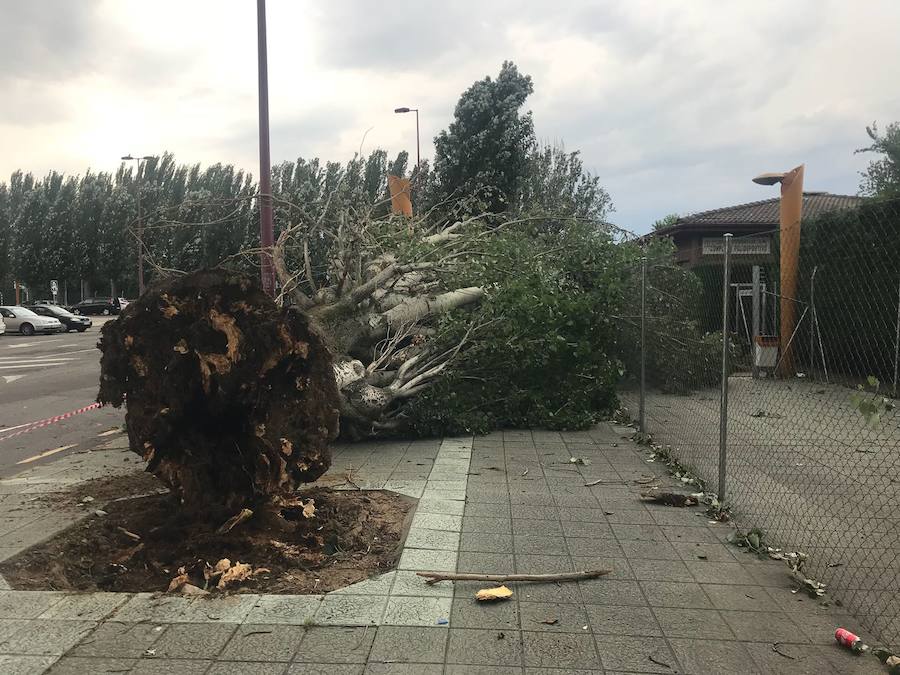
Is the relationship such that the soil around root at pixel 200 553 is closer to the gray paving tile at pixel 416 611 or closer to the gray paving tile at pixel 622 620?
the gray paving tile at pixel 416 611

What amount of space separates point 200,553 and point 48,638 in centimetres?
97

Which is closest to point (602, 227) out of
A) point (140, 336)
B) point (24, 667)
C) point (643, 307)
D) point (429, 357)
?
point (643, 307)

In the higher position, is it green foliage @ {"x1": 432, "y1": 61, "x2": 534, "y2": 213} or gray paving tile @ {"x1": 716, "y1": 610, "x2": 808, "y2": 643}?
green foliage @ {"x1": 432, "y1": 61, "x2": 534, "y2": 213}

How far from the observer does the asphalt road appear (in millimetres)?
7906

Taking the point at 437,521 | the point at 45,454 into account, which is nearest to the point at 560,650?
the point at 437,521

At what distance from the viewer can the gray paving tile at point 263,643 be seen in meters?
2.85

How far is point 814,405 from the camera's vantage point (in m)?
4.67

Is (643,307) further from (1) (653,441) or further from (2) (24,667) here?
(2) (24,667)

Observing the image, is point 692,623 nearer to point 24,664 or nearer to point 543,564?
point 543,564

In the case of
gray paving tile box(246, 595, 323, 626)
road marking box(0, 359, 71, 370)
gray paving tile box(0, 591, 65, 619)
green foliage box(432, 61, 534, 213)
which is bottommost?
gray paving tile box(246, 595, 323, 626)

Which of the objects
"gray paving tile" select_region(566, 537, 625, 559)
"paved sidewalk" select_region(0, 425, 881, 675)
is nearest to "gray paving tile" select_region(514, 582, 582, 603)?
"paved sidewalk" select_region(0, 425, 881, 675)

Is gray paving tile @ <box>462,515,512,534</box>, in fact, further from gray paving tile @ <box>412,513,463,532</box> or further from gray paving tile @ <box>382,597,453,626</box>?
gray paving tile @ <box>382,597,453,626</box>

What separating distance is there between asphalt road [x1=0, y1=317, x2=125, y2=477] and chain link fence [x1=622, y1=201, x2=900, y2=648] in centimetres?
689

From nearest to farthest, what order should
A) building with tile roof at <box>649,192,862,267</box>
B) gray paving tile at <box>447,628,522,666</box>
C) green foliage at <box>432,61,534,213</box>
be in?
1. gray paving tile at <box>447,628,522,666</box>
2. green foliage at <box>432,61,534,213</box>
3. building with tile roof at <box>649,192,862,267</box>
